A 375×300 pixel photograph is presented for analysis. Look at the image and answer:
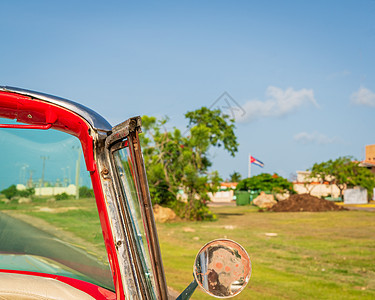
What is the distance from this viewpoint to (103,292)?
1451mm

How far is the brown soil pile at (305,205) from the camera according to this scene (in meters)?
23.0

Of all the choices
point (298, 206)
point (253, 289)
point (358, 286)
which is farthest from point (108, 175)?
point (298, 206)

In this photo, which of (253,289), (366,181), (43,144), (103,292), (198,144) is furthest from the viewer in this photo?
(366,181)

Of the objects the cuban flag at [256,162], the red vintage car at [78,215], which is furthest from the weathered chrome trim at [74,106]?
the cuban flag at [256,162]

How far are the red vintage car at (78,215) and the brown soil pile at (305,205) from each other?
73.2 feet

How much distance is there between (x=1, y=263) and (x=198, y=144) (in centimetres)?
1402

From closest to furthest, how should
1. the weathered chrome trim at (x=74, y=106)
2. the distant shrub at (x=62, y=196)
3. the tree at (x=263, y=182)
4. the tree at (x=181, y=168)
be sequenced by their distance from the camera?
the weathered chrome trim at (x=74, y=106) < the distant shrub at (x=62, y=196) < the tree at (x=181, y=168) < the tree at (x=263, y=182)

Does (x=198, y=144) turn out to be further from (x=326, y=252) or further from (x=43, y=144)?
(x=43, y=144)

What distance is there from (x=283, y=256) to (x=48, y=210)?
7.08 meters

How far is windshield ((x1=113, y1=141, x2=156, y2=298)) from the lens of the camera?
132 centimetres

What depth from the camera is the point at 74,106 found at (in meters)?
1.32

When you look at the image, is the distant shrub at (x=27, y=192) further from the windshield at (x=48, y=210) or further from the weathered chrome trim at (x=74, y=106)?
the weathered chrome trim at (x=74, y=106)

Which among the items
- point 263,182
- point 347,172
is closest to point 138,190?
point 347,172

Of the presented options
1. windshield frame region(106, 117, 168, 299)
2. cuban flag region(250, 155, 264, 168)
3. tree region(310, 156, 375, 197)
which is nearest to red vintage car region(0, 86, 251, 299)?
windshield frame region(106, 117, 168, 299)
